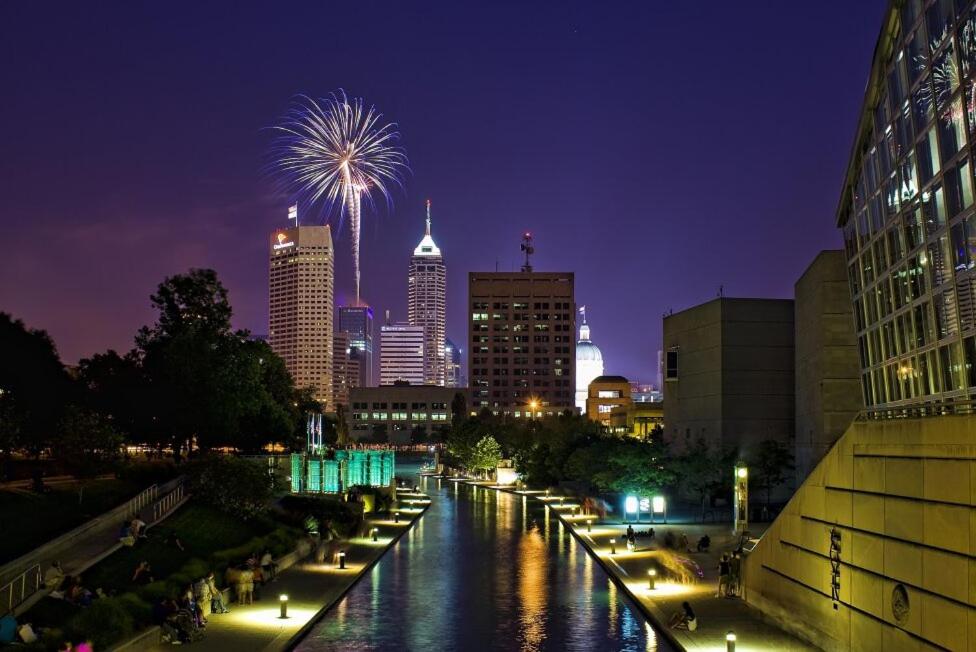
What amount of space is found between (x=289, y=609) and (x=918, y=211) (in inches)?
992

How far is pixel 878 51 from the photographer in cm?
4188

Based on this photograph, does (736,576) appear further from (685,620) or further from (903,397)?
(903,397)

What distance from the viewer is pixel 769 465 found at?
7150 cm

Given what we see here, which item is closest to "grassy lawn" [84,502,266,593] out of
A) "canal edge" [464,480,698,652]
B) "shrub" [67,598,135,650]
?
"shrub" [67,598,135,650]

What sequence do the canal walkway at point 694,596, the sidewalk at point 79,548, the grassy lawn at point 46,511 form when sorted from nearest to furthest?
the canal walkway at point 694,596 < the sidewalk at point 79,548 < the grassy lawn at point 46,511

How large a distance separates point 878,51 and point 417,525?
39.3 meters

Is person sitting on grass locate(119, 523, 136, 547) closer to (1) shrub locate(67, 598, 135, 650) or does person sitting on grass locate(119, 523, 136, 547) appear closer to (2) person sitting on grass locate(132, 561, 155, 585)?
(2) person sitting on grass locate(132, 561, 155, 585)

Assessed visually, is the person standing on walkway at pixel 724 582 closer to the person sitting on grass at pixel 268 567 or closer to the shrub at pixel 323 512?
the person sitting on grass at pixel 268 567

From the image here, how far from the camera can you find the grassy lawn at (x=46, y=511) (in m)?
36.2

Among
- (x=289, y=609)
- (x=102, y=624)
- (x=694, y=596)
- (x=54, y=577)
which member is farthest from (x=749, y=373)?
(x=102, y=624)

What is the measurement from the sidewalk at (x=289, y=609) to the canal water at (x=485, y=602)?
51 centimetres

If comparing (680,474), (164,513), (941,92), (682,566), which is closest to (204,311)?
(164,513)

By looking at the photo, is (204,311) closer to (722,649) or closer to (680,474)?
(680,474)

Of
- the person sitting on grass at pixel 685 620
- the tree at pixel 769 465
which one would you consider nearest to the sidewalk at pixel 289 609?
the person sitting on grass at pixel 685 620
